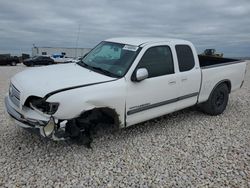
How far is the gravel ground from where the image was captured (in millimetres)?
3461

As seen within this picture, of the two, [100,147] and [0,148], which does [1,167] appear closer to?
[0,148]

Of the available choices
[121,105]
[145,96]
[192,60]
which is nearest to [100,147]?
[121,105]

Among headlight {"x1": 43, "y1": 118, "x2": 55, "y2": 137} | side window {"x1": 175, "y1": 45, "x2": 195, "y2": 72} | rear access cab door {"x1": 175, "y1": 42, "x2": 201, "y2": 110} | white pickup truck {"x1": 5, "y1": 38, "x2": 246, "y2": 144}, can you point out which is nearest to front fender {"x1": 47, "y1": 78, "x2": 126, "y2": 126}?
white pickup truck {"x1": 5, "y1": 38, "x2": 246, "y2": 144}

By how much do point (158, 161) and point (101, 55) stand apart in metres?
2.41

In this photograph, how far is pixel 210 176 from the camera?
11.9ft

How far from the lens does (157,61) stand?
4832 mm

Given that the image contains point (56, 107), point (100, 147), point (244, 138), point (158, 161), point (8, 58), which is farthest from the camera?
point (8, 58)

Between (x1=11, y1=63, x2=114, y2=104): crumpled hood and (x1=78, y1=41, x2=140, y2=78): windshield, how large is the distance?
0.23 metres

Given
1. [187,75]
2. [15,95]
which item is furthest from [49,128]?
[187,75]

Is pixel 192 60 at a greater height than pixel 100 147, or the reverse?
pixel 192 60

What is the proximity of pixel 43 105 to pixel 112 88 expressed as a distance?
1.08 meters

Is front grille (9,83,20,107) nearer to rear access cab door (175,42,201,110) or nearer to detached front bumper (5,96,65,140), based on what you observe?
detached front bumper (5,96,65,140)

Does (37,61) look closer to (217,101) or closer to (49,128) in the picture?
(217,101)

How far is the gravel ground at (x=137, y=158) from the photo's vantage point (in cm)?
346
